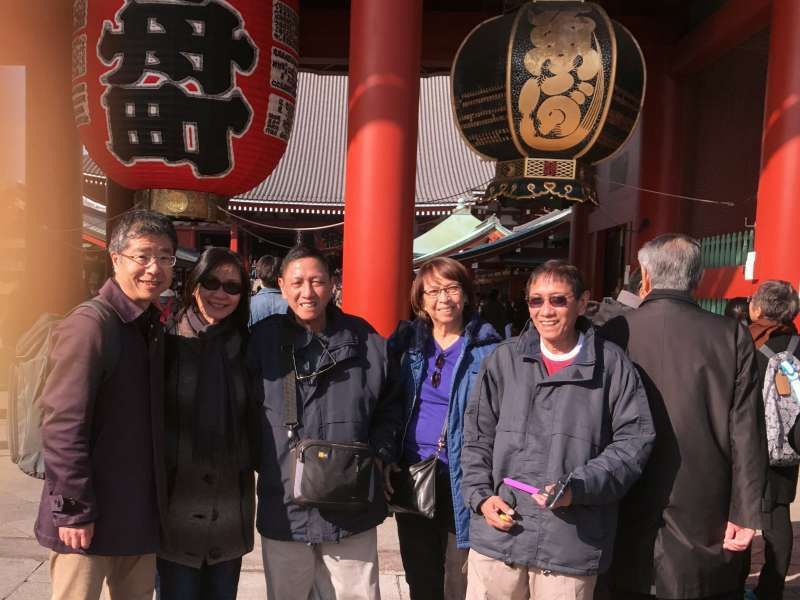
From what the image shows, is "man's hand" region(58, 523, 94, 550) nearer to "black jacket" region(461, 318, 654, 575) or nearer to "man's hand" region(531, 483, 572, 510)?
"black jacket" region(461, 318, 654, 575)

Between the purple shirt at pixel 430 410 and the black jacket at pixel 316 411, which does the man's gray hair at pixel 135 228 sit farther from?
the purple shirt at pixel 430 410

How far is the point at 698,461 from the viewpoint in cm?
200

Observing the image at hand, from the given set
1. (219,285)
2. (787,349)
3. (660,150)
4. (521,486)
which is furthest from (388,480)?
(660,150)

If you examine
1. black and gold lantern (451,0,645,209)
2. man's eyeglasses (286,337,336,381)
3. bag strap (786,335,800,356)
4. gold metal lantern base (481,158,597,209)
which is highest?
black and gold lantern (451,0,645,209)

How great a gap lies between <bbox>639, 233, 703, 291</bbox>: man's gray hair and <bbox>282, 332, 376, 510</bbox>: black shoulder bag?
106cm

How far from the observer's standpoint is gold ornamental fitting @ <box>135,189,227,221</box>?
3986 millimetres

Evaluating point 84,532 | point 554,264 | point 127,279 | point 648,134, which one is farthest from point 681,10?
point 84,532

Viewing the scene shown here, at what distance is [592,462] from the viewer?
188 cm

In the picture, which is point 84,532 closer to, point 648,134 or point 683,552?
point 683,552

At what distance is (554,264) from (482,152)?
6.30 feet

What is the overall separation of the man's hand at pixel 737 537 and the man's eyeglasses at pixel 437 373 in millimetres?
985

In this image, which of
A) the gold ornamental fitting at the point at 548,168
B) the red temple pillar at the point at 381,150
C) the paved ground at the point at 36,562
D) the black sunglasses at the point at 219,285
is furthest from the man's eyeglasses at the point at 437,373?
the red temple pillar at the point at 381,150

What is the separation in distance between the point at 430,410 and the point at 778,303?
166 cm

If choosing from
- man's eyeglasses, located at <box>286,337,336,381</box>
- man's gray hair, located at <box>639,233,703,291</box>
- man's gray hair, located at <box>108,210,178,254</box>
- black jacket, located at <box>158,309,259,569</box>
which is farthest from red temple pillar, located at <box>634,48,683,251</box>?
man's gray hair, located at <box>108,210,178,254</box>
